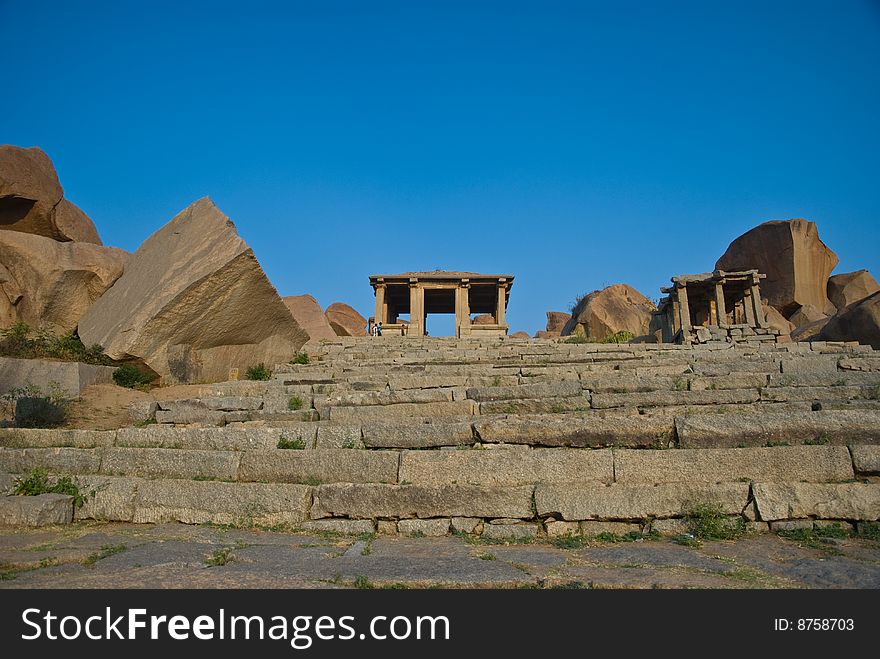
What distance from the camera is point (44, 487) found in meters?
5.26

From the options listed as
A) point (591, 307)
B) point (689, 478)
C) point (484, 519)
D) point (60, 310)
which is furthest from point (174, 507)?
point (591, 307)

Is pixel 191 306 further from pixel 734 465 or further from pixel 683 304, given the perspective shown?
pixel 683 304

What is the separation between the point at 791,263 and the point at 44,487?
36127mm

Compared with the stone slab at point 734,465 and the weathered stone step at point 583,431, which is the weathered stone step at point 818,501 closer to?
the stone slab at point 734,465

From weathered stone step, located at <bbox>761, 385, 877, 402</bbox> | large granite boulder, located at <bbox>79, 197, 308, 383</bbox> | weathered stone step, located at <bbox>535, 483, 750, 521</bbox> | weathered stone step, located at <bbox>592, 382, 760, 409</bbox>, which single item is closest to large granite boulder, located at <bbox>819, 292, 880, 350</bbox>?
weathered stone step, located at <bbox>761, 385, 877, 402</bbox>

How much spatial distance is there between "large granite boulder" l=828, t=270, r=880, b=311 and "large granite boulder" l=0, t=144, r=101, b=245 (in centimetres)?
3675

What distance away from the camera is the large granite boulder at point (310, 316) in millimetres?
22359

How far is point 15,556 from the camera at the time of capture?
3547 mm

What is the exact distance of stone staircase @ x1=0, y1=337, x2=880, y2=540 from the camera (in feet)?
14.4

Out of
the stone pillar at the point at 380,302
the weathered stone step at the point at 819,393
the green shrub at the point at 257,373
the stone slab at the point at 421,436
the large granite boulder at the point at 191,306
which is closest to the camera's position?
the stone slab at the point at 421,436

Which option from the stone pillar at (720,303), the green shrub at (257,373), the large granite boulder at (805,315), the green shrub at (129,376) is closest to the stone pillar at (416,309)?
the stone pillar at (720,303)

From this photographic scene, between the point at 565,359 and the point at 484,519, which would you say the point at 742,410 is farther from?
the point at 565,359

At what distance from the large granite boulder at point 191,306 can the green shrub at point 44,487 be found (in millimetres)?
3402
